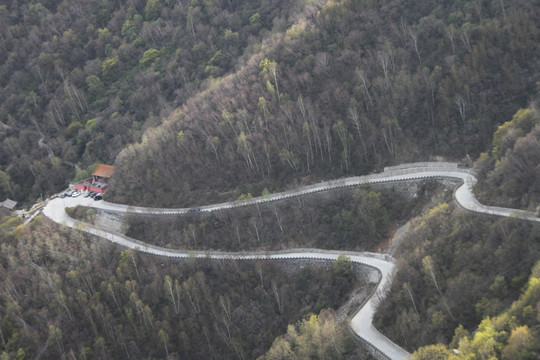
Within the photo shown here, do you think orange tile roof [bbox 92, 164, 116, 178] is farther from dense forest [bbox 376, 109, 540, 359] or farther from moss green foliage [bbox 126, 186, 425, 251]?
dense forest [bbox 376, 109, 540, 359]

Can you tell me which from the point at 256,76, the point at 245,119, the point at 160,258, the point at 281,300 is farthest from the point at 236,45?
the point at 281,300

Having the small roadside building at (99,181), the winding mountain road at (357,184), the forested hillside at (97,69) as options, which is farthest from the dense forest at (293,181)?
the small roadside building at (99,181)

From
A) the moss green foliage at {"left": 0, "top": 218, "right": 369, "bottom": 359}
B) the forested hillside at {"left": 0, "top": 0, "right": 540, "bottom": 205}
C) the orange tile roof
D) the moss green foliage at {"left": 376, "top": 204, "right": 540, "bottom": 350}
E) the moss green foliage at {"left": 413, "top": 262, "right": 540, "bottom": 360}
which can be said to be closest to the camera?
the moss green foliage at {"left": 413, "top": 262, "right": 540, "bottom": 360}

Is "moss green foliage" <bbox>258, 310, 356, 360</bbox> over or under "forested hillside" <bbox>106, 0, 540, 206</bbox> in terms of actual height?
under

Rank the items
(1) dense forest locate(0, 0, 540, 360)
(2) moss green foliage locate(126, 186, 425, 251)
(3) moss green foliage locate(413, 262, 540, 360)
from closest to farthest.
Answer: (3) moss green foliage locate(413, 262, 540, 360), (1) dense forest locate(0, 0, 540, 360), (2) moss green foliage locate(126, 186, 425, 251)

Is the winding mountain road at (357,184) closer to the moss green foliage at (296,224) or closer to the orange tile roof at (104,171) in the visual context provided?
the moss green foliage at (296,224)

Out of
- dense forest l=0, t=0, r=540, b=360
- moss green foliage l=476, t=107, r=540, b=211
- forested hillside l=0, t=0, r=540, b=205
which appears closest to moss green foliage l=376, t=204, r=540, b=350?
dense forest l=0, t=0, r=540, b=360
